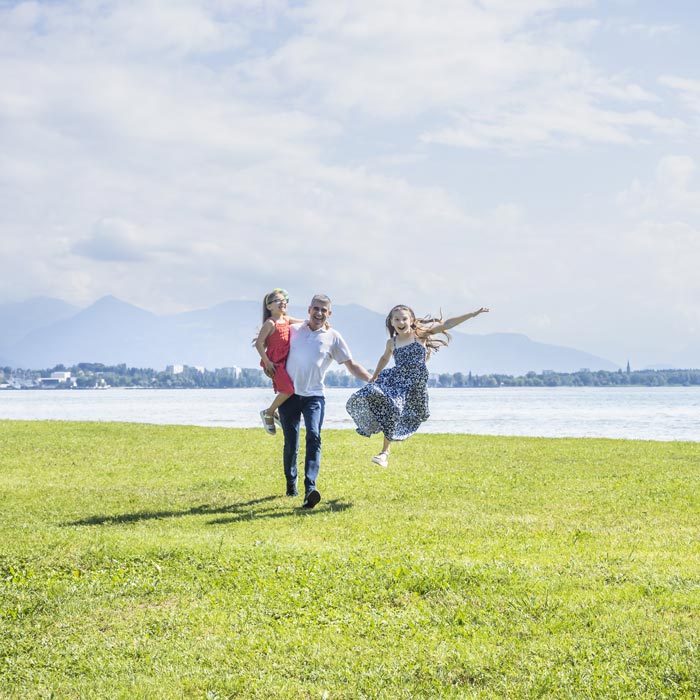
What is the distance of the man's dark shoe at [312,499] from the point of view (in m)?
12.6

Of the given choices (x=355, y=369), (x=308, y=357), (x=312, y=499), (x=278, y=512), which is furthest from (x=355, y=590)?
(x=355, y=369)

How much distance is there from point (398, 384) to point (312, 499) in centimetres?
252

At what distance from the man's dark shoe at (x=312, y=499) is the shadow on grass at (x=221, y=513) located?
0.10 m

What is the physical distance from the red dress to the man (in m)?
0.10

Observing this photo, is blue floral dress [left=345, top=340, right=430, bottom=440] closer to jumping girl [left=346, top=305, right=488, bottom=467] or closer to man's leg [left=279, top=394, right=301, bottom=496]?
jumping girl [left=346, top=305, right=488, bottom=467]

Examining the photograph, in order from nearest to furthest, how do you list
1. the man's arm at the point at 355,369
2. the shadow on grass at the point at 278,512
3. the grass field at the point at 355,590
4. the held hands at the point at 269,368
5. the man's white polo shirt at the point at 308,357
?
the grass field at the point at 355,590
the shadow on grass at the point at 278,512
the man's white polo shirt at the point at 308,357
the held hands at the point at 269,368
the man's arm at the point at 355,369

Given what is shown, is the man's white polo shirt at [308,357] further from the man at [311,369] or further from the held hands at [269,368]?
the held hands at [269,368]

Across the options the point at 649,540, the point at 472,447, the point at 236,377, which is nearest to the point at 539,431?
the point at 472,447

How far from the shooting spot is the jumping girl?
1377 cm

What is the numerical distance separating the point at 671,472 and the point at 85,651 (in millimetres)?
13139

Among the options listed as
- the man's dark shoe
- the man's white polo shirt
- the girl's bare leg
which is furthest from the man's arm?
the man's dark shoe

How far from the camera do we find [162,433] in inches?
1016

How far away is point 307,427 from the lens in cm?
1322

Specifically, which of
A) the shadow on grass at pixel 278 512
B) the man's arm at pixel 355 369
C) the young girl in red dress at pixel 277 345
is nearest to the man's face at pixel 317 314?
the young girl in red dress at pixel 277 345
